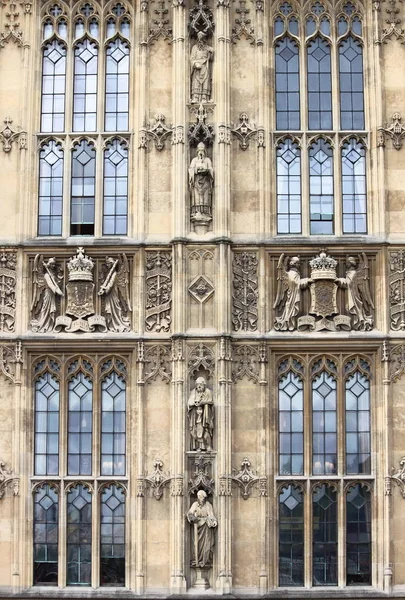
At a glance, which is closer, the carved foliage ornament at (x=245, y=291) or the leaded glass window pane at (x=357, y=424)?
the leaded glass window pane at (x=357, y=424)

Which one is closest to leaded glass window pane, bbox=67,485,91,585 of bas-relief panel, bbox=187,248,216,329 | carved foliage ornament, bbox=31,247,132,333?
carved foliage ornament, bbox=31,247,132,333

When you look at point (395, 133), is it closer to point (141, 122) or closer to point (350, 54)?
point (350, 54)

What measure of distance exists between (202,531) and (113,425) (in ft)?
8.68

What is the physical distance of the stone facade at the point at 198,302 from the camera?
987 inches

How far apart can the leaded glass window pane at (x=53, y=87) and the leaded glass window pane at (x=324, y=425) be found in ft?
23.4

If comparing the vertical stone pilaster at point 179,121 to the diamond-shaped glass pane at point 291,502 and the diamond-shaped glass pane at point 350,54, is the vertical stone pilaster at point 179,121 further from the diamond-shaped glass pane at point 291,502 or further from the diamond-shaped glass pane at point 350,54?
the diamond-shaped glass pane at point 291,502

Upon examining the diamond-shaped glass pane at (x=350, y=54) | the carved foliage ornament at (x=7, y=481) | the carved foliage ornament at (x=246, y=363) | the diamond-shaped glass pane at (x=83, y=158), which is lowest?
the carved foliage ornament at (x=7, y=481)

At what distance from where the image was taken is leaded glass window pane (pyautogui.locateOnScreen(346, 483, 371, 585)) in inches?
990

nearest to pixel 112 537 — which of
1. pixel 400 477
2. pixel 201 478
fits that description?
pixel 201 478

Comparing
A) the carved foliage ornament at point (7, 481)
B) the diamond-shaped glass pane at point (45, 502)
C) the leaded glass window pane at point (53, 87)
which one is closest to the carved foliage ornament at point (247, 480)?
the diamond-shaped glass pane at point (45, 502)

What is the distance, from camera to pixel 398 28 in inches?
1057

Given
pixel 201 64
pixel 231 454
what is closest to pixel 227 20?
pixel 201 64

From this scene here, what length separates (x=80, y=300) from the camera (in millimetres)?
25844

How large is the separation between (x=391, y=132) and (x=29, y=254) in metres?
7.33
